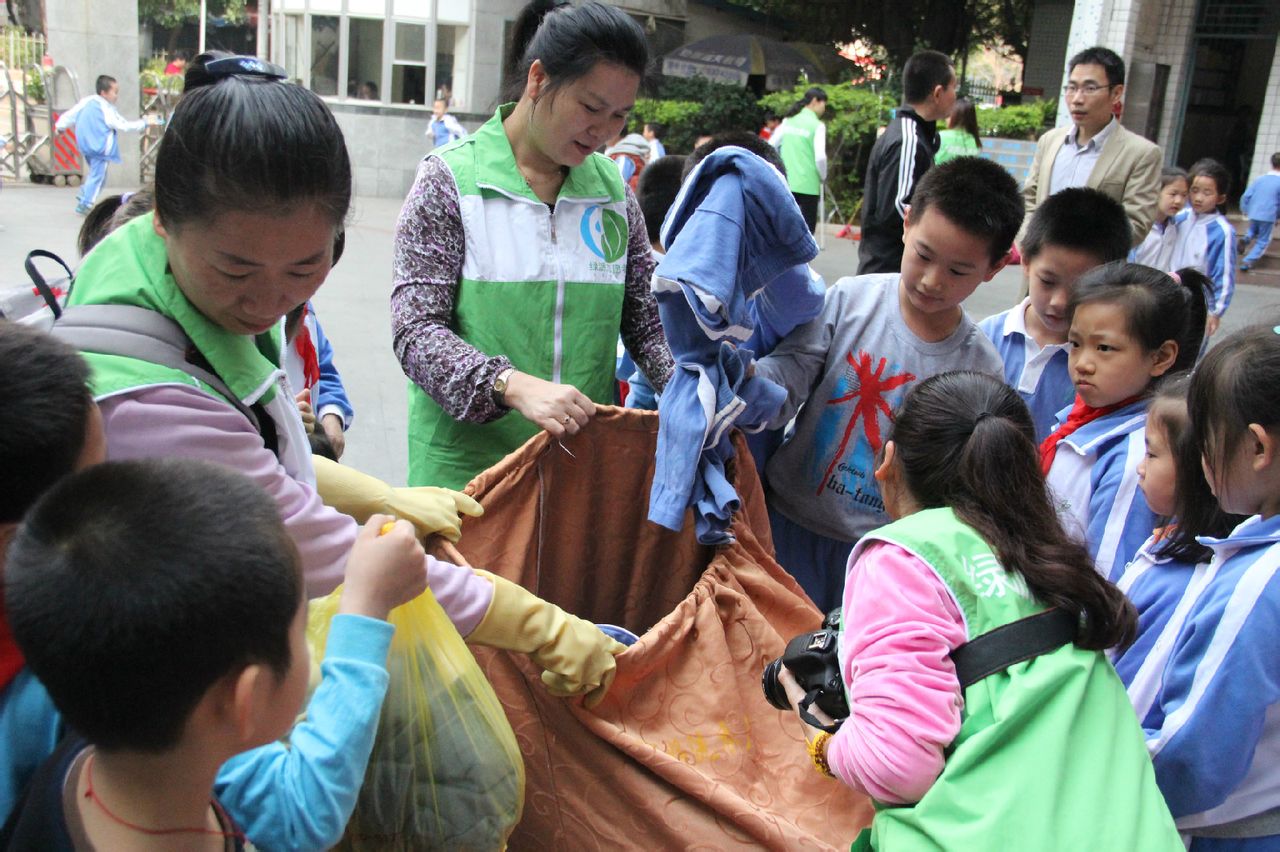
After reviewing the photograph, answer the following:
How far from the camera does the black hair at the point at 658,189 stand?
3.43m

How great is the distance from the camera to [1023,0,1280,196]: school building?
1080cm

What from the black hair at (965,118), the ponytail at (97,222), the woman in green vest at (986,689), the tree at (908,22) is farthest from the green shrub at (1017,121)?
the woman in green vest at (986,689)

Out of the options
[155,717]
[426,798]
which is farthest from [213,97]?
[426,798]

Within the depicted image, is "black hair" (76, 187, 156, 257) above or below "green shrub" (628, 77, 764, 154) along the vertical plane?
below

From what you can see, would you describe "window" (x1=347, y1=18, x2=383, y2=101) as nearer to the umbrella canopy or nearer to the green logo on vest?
the umbrella canopy

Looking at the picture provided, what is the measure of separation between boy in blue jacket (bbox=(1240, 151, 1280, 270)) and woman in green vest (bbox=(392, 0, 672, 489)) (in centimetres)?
1032

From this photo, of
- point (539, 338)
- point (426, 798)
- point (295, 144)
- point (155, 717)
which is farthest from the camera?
point (539, 338)

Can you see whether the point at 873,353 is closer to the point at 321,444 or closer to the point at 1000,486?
the point at 1000,486

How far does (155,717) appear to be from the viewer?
0.93 metres

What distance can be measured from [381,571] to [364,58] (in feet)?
51.6

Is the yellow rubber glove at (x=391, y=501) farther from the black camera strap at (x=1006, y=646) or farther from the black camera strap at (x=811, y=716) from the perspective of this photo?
the black camera strap at (x=1006, y=646)

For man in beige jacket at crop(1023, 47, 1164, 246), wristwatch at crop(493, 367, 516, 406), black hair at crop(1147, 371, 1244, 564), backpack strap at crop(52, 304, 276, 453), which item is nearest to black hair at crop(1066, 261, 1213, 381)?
black hair at crop(1147, 371, 1244, 564)

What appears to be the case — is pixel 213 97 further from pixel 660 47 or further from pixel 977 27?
pixel 977 27

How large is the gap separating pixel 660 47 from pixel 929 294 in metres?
19.0
